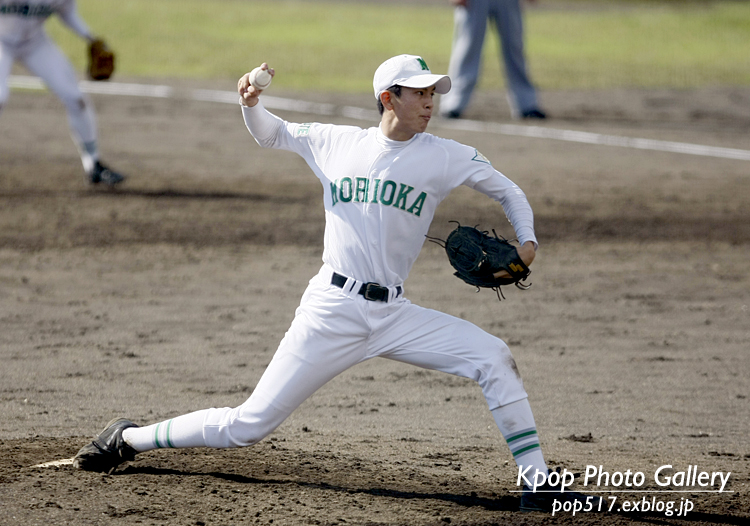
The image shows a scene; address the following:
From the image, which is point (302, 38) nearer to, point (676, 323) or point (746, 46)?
point (746, 46)

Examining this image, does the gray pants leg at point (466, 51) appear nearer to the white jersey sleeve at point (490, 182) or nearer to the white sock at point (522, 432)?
the white jersey sleeve at point (490, 182)

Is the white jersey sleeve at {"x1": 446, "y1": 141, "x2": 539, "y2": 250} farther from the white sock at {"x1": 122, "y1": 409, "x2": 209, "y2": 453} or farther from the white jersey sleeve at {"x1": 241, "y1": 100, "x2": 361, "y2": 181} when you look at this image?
the white sock at {"x1": 122, "y1": 409, "x2": 209, "y2": 453}

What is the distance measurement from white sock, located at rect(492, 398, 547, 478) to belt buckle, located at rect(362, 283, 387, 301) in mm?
656

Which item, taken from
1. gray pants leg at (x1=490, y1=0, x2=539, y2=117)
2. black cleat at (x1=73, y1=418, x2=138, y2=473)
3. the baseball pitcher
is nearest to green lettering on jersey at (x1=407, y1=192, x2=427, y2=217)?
the baseball pitcher

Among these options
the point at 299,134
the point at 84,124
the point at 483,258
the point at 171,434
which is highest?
the point at 84,124

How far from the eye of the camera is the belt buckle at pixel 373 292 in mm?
4164

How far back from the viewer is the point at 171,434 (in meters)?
4.33

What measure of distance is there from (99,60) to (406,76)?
266 inches

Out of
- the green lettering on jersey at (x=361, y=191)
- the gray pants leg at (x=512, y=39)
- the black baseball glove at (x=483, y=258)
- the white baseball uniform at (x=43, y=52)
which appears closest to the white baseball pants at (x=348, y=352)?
the black baseball glove at (x=483, y=258)

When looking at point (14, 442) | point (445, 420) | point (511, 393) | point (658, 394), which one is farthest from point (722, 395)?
point (14, 442)

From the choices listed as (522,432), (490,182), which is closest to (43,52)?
(490,182)

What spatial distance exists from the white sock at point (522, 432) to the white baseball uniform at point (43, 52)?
6830 mm

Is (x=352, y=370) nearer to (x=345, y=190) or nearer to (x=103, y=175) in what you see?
(x=345, y=190)

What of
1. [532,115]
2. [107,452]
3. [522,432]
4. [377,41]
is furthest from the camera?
[377,41]
